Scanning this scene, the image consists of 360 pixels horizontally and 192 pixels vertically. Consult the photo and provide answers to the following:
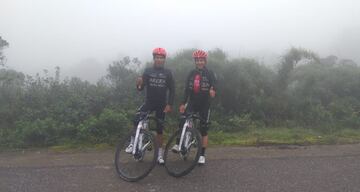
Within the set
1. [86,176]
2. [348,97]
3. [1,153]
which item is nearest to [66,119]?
[1,153]

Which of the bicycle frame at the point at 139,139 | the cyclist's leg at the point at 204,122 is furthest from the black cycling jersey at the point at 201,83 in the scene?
the bicycle frame at the point at 139,139

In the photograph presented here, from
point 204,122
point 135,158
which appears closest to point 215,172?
point 204,122

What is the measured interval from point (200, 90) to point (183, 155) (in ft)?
3.92

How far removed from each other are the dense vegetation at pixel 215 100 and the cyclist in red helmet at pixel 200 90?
7.96ft

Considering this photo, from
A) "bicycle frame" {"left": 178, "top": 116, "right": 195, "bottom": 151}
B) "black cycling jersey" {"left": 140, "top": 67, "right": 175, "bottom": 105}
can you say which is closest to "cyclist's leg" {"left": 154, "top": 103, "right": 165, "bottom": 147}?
"black cycling jersey" {"left": 140, "top": 67, "right": 175, "bottom": 105}

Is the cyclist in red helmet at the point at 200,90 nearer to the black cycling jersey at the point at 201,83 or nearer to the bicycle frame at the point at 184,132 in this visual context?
the black cycling jersey at the point at 201,83

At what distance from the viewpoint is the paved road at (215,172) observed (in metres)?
6.20

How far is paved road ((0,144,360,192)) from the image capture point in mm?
6199

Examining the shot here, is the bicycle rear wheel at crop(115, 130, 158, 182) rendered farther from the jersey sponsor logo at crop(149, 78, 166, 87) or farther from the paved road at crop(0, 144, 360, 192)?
the jersey sponsor logo at crop(149, 78, 166, 87)

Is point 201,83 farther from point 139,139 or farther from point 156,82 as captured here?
point 139,139

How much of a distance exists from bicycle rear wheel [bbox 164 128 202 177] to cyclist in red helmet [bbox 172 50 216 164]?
0.35m

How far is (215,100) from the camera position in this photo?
1165 cm

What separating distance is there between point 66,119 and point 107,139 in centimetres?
141

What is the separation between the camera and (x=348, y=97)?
42.1ft
